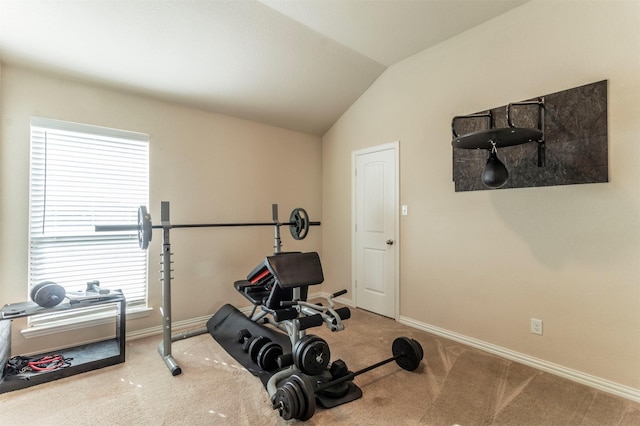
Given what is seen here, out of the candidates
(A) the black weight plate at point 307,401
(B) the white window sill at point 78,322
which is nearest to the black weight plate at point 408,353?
(A) the black weight plate at point 307,401

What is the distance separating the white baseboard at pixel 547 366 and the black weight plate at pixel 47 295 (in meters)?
3.42

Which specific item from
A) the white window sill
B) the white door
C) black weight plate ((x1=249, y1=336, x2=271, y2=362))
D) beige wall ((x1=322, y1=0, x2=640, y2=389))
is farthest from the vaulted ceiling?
black weight plate ((x1=249, y1=336, x2=271, y2=362))

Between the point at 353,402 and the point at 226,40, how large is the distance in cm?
314

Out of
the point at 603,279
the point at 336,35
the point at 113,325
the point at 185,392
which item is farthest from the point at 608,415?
the point at 113,325

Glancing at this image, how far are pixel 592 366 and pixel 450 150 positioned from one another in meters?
2.10

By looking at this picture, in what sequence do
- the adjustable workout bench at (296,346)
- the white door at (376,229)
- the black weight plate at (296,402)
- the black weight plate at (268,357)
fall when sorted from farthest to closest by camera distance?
the white door at (376,229)
the black weight plate at (268,357)
the adjustable workout bench at (296,346)
the black weight plate at (296,402)

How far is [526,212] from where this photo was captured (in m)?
2.60

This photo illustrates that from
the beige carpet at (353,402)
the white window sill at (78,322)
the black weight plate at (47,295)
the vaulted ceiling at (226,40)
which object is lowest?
the beige carpet at (353,402)

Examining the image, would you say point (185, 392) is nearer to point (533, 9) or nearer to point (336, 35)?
point (336, 35)

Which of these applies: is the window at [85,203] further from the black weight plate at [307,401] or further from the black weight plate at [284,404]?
the black weight plate at [307,401]

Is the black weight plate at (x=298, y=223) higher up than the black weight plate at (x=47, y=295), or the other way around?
the black weight plate at (x=298, y=223)

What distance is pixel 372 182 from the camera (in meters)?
3.96

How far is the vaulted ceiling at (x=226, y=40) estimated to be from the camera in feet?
7.64

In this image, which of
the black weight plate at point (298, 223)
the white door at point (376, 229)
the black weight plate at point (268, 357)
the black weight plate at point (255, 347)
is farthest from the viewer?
the white door at point (376, 229)
